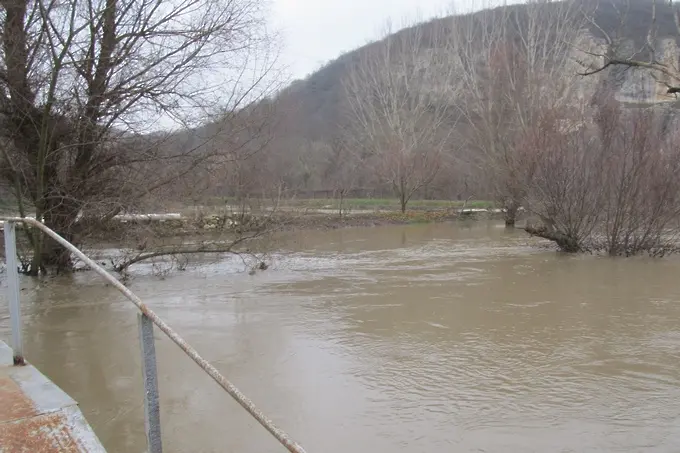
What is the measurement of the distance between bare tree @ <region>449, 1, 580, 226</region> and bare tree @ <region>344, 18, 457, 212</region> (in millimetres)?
4596

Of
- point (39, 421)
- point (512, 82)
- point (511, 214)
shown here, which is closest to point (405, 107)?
point (512, 82)

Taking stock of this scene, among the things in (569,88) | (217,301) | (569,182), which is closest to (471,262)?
(569,182)

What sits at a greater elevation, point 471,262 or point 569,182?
point 569,182

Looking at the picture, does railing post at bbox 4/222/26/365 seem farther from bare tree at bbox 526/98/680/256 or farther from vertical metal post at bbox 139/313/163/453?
bare tree at bbox 526/98/680/256

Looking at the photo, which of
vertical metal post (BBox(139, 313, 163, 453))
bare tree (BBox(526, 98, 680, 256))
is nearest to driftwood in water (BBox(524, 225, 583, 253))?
bare tree (BBox(526, 98, 680, 256))

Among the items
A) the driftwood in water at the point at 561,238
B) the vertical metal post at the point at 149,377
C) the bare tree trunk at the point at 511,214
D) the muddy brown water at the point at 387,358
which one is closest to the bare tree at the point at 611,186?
the driftwood in water at the point at 561,238

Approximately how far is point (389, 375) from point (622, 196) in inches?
434

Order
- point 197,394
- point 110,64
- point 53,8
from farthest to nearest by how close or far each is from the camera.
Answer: point 110,64 → point 53,8 → point 197,394

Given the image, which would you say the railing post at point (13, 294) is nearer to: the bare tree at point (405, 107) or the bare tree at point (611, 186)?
the bare tree at point (611, 186)

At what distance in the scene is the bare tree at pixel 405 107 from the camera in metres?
37.2

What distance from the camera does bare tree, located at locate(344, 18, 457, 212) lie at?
37188 millimetres

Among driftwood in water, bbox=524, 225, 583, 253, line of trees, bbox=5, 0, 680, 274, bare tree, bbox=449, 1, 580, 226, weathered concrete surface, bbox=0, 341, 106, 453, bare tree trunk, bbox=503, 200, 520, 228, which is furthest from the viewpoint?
bare tree, bbox=449, 1, 580, 226

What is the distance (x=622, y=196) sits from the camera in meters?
14.1

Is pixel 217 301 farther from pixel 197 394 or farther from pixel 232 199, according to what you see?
pixel 232 199
